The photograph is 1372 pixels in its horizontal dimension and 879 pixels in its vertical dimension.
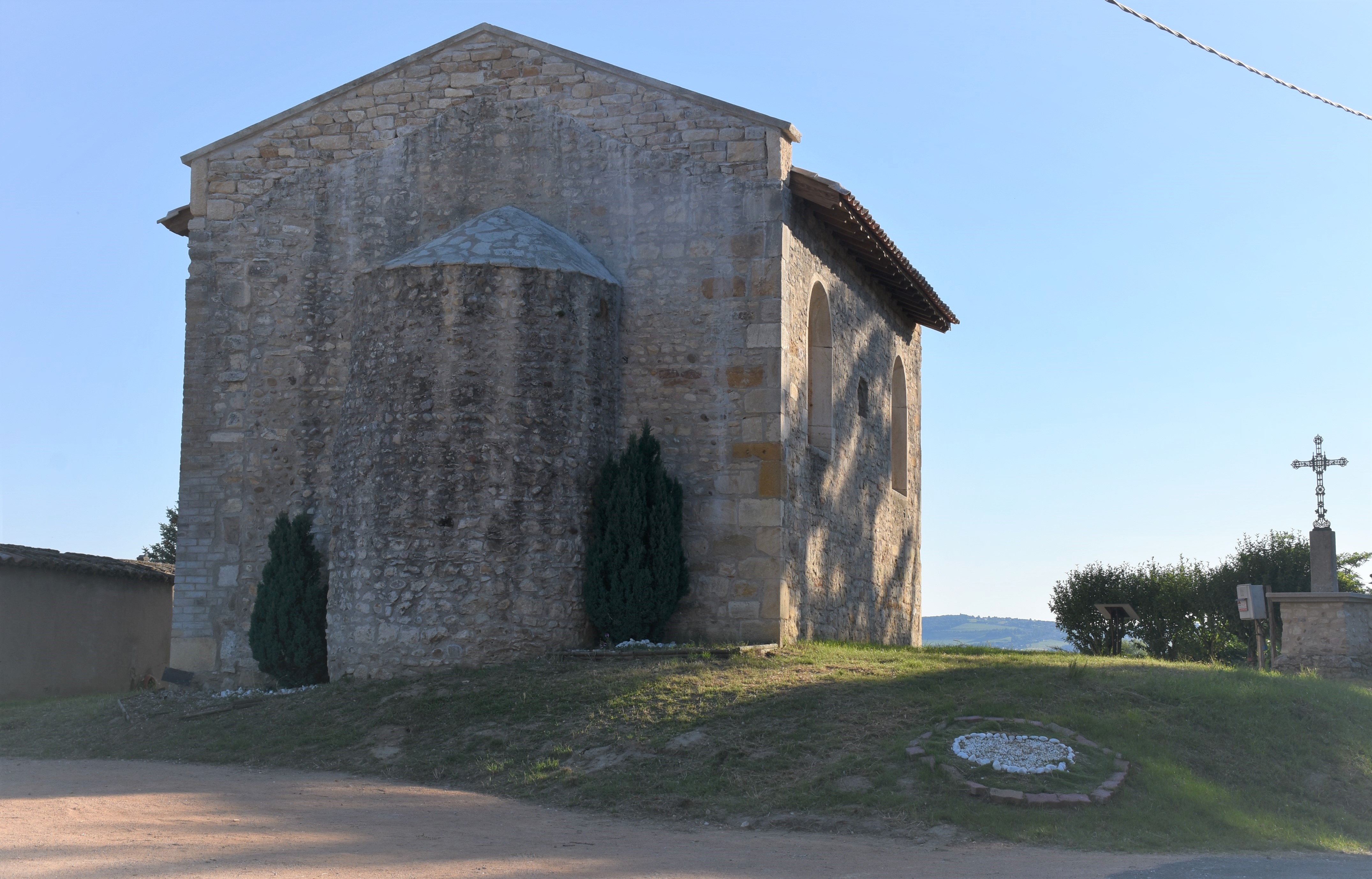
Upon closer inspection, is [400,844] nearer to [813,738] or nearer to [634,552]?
[813,738]

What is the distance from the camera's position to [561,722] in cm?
1087

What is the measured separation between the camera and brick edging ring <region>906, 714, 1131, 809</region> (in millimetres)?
8531

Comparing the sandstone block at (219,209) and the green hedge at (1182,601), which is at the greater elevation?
the sandstone block at (219,209)

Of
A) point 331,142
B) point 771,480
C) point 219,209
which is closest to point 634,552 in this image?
point 771,480

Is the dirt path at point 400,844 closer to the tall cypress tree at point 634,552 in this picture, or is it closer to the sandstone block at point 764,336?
the tall cypress tree at point 634,552

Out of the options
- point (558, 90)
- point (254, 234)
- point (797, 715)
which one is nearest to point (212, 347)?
point (254, 234)

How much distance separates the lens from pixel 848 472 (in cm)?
1702

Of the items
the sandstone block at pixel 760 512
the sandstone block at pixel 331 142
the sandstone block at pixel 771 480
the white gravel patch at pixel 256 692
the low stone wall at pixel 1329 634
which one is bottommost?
the white gravel patch at pixel 256 692

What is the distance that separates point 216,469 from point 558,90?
6494 millimetres

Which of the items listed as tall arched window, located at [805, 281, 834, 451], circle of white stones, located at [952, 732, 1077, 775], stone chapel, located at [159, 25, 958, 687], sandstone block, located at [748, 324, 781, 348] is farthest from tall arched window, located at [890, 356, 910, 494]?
circle of white stones, located at [952, 732, 1077, 775]

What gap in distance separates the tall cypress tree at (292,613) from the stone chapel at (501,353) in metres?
0.30

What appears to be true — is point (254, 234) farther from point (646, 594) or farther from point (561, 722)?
point (561, 722)

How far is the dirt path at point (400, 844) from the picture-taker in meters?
6.77

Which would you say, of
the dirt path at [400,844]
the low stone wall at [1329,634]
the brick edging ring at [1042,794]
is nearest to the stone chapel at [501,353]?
the dirt path at [400,844]
